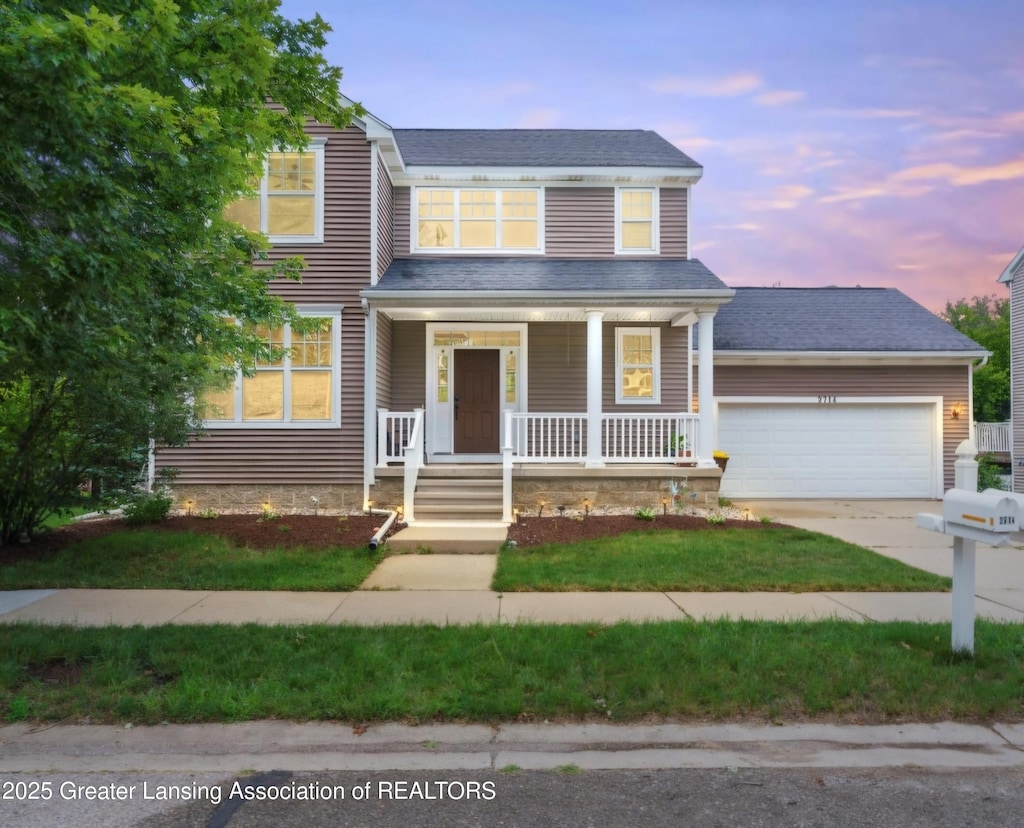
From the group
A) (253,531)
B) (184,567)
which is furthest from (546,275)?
(184,567)

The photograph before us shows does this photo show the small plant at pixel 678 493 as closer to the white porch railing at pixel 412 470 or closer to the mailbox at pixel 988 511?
the white porch railing at pixel 412 470

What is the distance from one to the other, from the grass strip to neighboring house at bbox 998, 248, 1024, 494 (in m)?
13.7

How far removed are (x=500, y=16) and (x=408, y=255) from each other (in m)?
7.49

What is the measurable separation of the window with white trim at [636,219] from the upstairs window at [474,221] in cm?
168

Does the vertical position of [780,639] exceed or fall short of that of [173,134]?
it falls short

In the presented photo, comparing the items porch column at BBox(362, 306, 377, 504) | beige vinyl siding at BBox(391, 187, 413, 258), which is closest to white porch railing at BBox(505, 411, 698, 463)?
porch column at BBox(362, 306, 377, 504)

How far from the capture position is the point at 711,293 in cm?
1092

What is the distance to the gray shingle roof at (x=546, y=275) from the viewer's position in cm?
1117

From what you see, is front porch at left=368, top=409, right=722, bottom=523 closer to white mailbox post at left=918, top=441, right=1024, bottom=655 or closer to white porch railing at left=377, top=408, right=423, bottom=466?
white porch railing at left=377, top=408, right=423, bottom=466

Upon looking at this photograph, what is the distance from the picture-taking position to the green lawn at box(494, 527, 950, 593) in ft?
21.0

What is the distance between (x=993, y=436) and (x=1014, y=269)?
16.1 ft

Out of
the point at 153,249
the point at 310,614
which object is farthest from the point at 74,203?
the point at 310,614

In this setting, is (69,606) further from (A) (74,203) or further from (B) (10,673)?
(A) (74,203)

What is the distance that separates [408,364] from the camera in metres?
12.9
